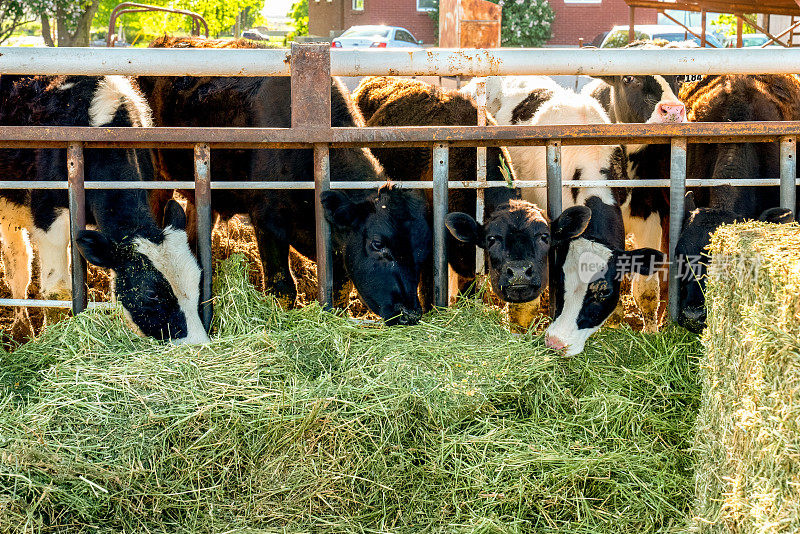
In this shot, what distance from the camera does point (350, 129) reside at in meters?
4.53

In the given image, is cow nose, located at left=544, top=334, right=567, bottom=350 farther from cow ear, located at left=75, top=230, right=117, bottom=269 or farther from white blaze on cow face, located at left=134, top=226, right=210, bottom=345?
cow ear, located at left=75, top=230, right=117, bottom=269

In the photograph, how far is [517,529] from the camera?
124 inches

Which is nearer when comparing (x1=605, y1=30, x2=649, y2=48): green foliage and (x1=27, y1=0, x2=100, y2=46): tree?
(x1=27, y1=0, x2=100, y2=46): tree

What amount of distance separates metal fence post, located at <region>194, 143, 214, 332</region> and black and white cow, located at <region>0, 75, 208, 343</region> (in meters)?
0.06

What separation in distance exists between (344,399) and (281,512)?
557 mm

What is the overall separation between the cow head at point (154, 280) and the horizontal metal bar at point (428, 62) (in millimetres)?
948

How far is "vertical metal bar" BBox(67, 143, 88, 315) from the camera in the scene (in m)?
4.54

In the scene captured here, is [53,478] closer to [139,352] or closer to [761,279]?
[139,352]

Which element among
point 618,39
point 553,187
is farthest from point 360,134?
point 618,39

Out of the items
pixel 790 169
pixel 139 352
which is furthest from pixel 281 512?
pixel 790 169

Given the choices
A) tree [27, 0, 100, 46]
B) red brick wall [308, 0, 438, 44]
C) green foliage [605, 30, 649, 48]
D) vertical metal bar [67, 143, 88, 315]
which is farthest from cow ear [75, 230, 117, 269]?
red brick wall [308, 0, 438, 44]

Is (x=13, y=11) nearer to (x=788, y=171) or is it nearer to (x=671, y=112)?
(x=671, y=112)

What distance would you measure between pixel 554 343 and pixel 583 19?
36079 mm

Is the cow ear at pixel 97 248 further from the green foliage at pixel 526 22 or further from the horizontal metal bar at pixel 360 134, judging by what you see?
the green foliage at pixel 526 22
